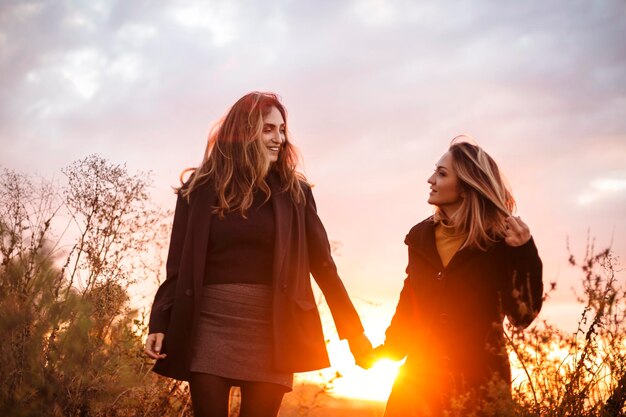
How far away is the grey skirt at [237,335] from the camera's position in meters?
3.35

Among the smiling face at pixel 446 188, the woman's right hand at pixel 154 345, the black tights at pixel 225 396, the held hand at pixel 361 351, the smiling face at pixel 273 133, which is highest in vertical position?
the smiling face at pixel 273 133

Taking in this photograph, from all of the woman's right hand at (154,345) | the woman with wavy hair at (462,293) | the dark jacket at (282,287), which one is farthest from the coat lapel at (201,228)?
the woman with wavy hair at (462,293)

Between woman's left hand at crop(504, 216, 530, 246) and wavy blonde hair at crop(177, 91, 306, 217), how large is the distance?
1156 millimetres

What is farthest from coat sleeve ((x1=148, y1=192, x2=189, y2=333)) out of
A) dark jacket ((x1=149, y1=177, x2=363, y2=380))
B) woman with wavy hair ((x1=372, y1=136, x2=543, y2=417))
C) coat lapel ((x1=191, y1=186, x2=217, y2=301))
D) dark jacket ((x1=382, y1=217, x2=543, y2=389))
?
dark jacket ((x1=382, y1=217, x2=543, y2=389))

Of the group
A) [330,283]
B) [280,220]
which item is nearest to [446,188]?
[330,283]

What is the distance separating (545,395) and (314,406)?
1488mm

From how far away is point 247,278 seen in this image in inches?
137

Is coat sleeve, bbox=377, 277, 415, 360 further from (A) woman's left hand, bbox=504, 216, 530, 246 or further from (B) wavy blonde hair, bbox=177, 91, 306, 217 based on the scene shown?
(B) wavy blonde hair, bbox=177, 91, 306, 217

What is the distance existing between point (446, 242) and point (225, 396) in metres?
1.52

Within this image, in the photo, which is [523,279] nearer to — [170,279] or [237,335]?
[237,335]

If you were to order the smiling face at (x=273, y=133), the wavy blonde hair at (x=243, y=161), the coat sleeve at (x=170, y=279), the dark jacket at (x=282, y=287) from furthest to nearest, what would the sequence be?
the smiling face at (x=273, y=133) → the wavy blonde hair at (x=243, y=161) → the coat sleeve at (x=170, y=279) → the dark jacket at (x=282, y=287)

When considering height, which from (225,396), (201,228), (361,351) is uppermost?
(201,228)

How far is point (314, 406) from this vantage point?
4.32 m

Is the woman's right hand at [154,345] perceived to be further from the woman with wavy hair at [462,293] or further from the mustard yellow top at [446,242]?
the mustard yellow top at [446,242]
